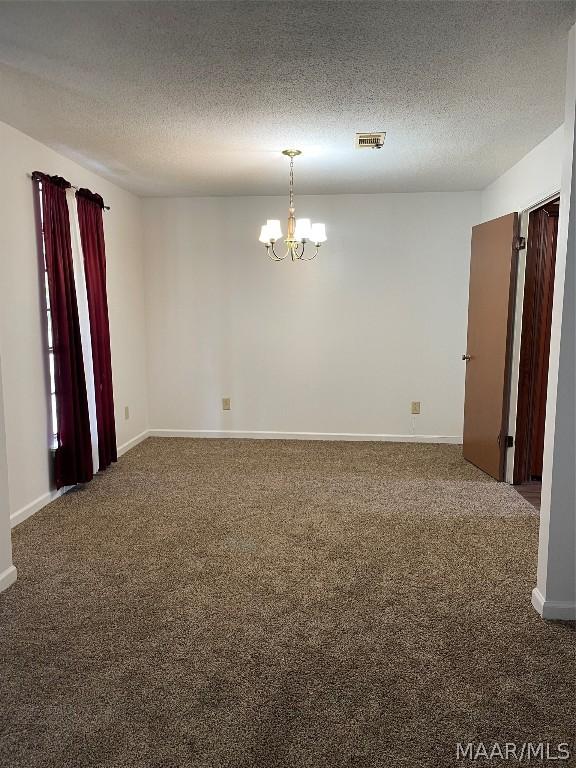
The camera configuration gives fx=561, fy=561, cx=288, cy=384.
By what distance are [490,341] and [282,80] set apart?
2.80 metres

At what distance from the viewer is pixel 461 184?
5.06 m

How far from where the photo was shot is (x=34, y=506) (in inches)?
151

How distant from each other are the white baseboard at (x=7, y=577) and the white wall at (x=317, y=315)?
3209 mm

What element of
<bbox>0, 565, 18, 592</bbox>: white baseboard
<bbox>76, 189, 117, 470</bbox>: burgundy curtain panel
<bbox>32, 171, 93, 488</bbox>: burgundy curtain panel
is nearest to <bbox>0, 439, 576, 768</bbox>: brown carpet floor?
<bbox>0, 565, 18, 592</bbox>: white baseboard

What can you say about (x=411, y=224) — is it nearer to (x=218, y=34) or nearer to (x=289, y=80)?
(x=289, y=80)

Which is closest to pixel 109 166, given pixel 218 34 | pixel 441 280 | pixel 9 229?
pixel 9 229

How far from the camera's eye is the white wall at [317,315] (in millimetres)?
5543

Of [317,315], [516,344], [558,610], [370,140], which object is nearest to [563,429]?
[558,610]

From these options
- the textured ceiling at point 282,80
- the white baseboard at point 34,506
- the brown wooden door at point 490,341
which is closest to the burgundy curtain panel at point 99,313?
the textured ceiling at point 282,80

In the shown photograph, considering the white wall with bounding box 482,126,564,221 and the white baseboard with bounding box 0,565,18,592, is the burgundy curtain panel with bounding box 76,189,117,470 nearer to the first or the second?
the white baseboard with bounding box 0,565,18,592

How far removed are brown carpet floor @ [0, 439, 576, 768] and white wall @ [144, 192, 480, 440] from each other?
1.70m

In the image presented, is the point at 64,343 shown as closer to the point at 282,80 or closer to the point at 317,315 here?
the point at 282,80

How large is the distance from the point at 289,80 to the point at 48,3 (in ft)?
3.59

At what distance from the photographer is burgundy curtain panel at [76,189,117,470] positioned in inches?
173
